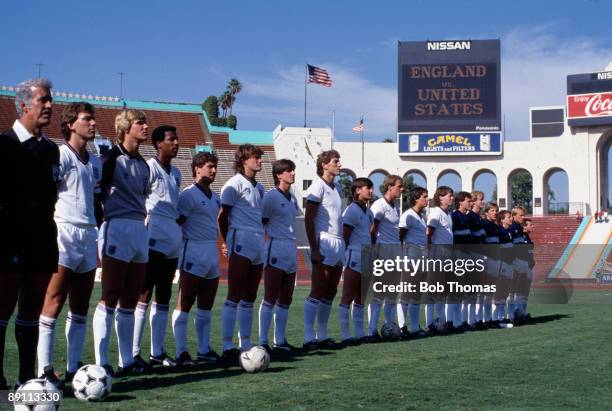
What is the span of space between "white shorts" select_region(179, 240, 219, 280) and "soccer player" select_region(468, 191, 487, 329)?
231 inches

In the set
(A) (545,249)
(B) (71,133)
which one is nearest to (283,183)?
(B) (71,133)

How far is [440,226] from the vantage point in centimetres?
1166

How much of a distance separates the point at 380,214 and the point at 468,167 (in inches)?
1631

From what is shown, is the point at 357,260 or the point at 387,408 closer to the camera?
the point at 387,408

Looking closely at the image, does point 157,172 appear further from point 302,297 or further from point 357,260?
point 302,297

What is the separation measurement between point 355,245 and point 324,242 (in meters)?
0.82

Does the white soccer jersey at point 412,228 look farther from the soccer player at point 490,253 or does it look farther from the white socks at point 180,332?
the white socks at point 180,332

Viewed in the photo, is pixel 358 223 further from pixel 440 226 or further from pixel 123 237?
pixel 123 237

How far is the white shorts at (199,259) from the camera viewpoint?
7.55m

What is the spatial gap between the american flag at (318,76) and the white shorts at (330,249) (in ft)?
132

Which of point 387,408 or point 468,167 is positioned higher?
point 468,167

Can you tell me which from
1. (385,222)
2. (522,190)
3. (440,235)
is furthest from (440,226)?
(522,190)

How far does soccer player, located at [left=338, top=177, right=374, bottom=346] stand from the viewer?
9.75 m

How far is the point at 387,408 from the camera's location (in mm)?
5035
